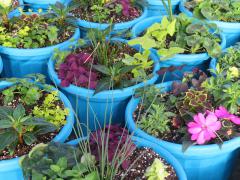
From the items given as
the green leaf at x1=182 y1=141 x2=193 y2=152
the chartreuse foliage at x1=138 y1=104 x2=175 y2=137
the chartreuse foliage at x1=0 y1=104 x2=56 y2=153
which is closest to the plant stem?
the chartreuse foliage at x1=0 y1=104 x2=56 y2=153

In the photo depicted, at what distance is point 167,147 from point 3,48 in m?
1.15

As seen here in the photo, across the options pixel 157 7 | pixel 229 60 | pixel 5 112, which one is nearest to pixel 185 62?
pixel 229 60

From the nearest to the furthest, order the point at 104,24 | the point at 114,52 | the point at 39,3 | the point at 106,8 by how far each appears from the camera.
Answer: the point at 114,52 < the point at 104,24 < the point at 106,8 < the point at 39,3

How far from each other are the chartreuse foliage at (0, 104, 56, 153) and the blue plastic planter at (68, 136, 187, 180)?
15 centimetres

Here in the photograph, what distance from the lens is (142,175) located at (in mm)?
1563

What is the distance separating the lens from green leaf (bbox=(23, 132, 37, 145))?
61.6 inches

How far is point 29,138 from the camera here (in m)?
1.58

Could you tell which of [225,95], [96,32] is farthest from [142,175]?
[96,32]

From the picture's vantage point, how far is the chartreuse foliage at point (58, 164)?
1.35m

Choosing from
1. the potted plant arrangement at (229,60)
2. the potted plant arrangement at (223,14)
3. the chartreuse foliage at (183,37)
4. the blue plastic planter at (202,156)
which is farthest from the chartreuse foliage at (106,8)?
the blue plastic planter at (202,156)

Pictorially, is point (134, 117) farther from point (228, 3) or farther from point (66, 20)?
point (228, 3)

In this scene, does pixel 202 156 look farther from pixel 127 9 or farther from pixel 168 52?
pixel 127 9

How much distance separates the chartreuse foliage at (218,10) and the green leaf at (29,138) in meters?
1.47

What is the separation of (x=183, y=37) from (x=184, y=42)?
0.04 metres
